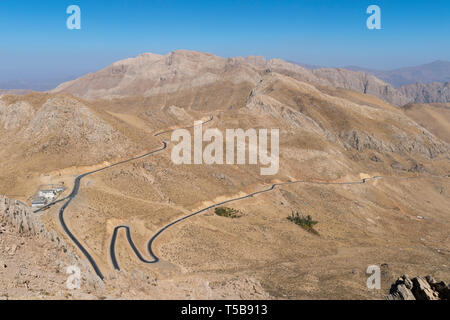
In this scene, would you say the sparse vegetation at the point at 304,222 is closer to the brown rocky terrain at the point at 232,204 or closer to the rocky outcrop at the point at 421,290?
the brown rocky terrain at the point at 232,204

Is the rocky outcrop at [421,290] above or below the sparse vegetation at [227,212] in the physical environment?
above

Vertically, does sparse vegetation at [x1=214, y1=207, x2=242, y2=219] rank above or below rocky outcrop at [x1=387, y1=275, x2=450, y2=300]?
below

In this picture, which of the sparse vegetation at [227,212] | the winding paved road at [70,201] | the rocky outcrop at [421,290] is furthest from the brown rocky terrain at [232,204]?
the rocky outcrop at [421,290]

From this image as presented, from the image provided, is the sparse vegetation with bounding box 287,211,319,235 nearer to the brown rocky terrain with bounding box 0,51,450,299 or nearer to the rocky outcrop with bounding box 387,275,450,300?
the brown rocky terrain with bounding box 0,51,450,299

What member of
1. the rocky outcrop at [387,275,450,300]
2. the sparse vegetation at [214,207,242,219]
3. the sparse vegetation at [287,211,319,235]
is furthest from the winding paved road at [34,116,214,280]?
the sparse vegetation at [287,211,319,235]

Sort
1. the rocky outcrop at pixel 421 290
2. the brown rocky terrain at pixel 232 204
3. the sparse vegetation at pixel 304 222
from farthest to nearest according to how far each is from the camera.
Answer: the sparse vegetation at pixel 304 222 < the brown rocky terrain at pixel 232 204 < the rocky outcrop at pixel 421 290
